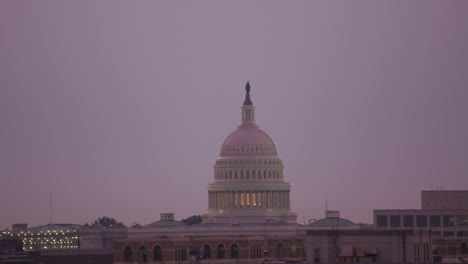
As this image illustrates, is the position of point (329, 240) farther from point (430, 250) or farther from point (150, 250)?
point (150, 250)

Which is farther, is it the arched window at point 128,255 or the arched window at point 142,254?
the arched window at point 128,255

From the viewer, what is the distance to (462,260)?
18850 cm

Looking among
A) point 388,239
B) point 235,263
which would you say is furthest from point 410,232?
point 235,263

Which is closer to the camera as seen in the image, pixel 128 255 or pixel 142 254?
pixel 142 254

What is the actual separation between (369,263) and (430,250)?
12963mm

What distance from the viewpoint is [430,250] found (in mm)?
187875

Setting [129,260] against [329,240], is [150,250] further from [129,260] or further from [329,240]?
[329,240]

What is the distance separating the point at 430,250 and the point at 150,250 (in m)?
24.4

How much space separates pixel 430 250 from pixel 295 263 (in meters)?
10.2

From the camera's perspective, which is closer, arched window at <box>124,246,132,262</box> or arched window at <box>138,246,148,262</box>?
arched window at <box>138,246,148,262</box>

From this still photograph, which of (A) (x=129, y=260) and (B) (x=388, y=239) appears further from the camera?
(A) (x=129, y=260)

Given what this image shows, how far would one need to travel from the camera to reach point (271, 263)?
619ft

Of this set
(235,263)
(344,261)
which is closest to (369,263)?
(344,261)

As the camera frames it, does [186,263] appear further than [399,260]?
Yes
